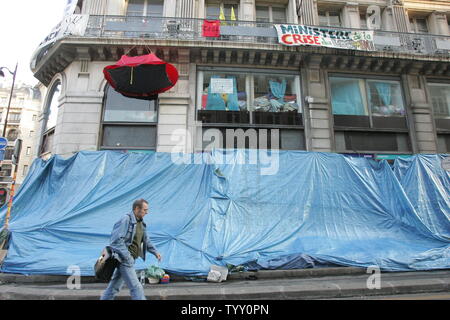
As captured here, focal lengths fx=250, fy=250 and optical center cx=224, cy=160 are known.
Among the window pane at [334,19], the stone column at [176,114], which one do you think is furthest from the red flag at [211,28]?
the window pane at [334,19]

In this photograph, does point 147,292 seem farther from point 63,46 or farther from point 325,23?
point 325,23

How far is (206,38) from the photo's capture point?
36.5 ft

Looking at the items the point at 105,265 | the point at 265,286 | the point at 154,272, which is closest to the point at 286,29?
the point at 265,286

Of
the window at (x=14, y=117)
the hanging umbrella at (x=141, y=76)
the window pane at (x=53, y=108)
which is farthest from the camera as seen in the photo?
the window at (x=14, y=117)

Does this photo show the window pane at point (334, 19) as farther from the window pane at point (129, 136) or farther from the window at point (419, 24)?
the window pane at point (129, 136)

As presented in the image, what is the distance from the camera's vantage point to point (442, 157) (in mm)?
7863

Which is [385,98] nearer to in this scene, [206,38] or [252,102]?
[252,102]

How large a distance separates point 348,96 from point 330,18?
5066 millimetres

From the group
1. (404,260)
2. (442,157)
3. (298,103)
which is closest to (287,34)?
(298,103)

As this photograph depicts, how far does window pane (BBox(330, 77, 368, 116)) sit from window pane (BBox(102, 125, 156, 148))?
8.23 meters

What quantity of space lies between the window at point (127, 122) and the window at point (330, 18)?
9.97 m

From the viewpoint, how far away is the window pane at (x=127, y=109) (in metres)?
10.5

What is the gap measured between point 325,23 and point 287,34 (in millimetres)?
3795

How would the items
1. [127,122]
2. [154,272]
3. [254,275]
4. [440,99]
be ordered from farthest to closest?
[440,99] < [127,122] < [254,275] < [154,272]
